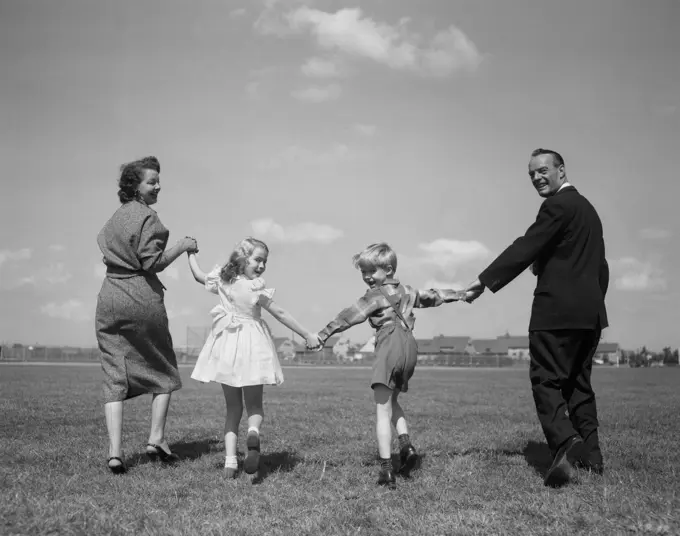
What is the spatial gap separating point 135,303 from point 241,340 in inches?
39.0

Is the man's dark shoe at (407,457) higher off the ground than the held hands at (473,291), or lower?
lower

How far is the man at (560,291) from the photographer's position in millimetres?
5109

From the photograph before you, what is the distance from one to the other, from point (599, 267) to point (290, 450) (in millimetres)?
3485

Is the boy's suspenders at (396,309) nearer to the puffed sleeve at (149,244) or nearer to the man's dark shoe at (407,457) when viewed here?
the man's dark shoe at (407,457)

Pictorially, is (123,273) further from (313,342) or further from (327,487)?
(327,487)

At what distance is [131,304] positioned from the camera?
5.61 m

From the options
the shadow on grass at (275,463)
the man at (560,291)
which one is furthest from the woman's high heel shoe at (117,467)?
the man at (560,291)

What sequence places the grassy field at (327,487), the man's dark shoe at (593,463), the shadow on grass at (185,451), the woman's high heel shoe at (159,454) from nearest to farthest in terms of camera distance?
the grassy field at (327,487) < the man's dark shoe at (593,463) < the woman's high heel shoe at (159,454) < the shadow on grass at (185,451)

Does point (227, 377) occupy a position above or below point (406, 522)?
above

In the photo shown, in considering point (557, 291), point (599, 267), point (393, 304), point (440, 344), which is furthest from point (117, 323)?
point (440, 344)

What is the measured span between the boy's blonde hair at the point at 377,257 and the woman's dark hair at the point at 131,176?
2.06 meters

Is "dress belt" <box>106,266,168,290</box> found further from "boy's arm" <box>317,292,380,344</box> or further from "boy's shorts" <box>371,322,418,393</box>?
"boy's shorts" <box>371,322,418,393</box>

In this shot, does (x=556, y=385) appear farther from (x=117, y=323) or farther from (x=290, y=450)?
(x=117, y=323)

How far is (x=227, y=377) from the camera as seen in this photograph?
17.4ft
